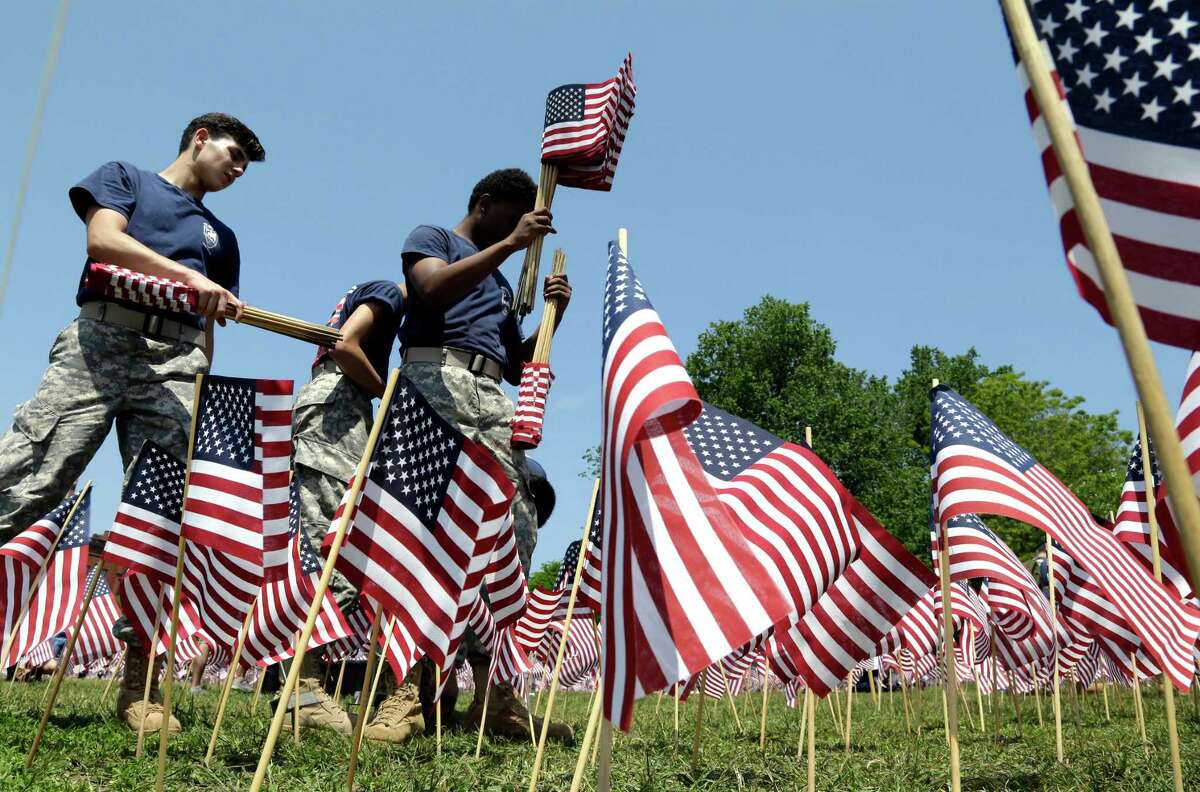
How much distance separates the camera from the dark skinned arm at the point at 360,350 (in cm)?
598

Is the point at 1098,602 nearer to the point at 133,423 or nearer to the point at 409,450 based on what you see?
the point at 409,450

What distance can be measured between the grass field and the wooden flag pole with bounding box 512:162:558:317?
253 centimetres

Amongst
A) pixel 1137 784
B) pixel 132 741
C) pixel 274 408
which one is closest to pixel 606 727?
pixel 274 408

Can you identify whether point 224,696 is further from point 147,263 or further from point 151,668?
point 147,263

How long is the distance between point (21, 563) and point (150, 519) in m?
2.32

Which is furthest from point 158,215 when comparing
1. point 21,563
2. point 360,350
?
point 21,563

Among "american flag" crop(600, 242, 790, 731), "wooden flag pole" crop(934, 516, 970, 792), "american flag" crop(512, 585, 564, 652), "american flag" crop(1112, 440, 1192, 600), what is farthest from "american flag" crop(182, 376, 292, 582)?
"american flag" crop(1112, 440, 1192, 600)

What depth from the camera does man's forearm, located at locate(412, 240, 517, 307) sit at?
207 inches

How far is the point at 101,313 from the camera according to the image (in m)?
4.68

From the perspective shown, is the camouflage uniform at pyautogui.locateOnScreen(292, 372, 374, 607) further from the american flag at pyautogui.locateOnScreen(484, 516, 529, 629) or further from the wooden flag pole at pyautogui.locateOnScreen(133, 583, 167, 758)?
the wooden flag pole at pyautogui.locateOnScreen(133, 583, 167, 758)

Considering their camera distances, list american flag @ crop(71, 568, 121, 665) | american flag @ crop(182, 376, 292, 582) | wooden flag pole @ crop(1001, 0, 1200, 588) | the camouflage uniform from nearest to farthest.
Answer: wooden flag pole @ crop(1001, 0, 1200, 588), american flag @ crop(182, 376, 292, 582), the camouflage uniform, american flag @ crop(71, 568, 121, 665)

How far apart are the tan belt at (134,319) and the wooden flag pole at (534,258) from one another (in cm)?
194

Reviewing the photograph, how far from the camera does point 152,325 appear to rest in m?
4.77

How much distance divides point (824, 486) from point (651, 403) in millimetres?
1441
